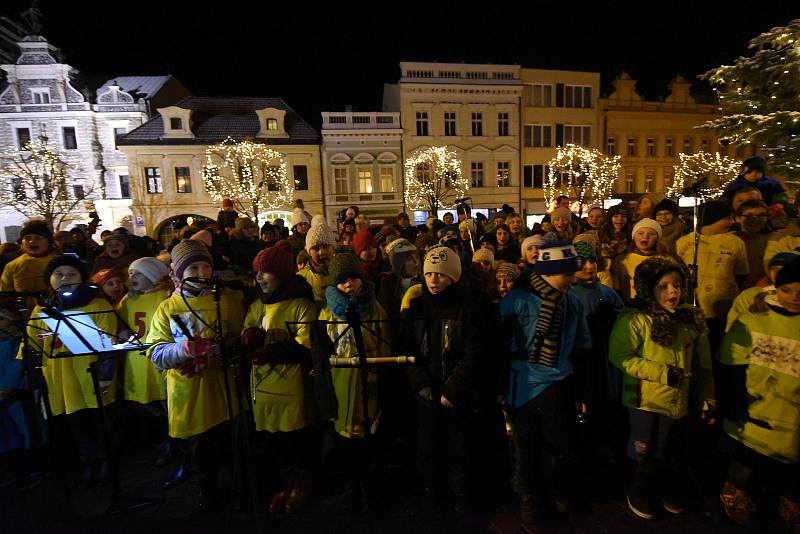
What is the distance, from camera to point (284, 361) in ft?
10.4

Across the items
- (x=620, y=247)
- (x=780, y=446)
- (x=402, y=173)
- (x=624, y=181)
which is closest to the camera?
(x=780, y=446)

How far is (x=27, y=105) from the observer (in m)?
23.4

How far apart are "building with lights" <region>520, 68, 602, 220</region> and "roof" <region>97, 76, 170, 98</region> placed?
2402 cm

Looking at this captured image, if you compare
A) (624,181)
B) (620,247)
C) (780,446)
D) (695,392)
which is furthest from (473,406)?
(624,181)

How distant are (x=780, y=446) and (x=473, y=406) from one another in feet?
7.04

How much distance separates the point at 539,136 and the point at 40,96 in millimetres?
30107

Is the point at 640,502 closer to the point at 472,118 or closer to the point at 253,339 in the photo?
the point at 253,339

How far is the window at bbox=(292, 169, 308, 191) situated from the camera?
81.6 ft

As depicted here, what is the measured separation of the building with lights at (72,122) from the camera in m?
23.4

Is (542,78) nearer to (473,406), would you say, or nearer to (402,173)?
(402,173)

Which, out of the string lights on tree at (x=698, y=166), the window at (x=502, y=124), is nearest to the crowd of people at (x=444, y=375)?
the window at (x=502, y=124)

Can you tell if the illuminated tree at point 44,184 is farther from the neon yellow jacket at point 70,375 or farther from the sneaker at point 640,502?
the sneaker at point 640,502

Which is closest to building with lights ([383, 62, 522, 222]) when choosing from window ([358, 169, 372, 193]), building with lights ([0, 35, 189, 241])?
window ([358, 169, 372, 193])

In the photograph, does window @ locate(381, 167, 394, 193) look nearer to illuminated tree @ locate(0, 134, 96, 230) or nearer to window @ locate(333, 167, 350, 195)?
window @ locate(333, 167, 350, 195)
